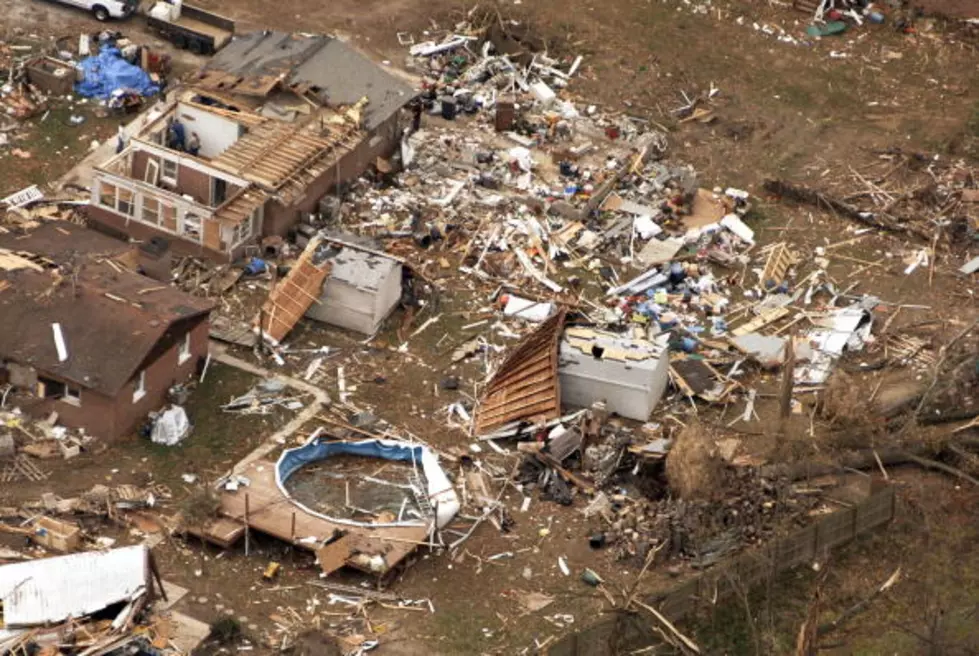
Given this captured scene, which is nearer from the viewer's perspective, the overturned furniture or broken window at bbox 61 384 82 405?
the overturned furniture

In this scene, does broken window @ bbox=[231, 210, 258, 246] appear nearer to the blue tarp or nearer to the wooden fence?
the blue tarp

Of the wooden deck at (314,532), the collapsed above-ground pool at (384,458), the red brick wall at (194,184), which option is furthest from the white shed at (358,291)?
the wooden deck at (314,532)

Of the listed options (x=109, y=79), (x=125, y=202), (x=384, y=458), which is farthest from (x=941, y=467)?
(x=109, y=79)

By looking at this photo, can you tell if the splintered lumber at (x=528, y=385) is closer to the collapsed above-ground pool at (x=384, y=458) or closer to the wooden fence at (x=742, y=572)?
the collapsed above-ground pool at (x=384, y=458)

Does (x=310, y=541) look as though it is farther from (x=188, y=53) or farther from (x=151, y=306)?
(x=188, y=53)

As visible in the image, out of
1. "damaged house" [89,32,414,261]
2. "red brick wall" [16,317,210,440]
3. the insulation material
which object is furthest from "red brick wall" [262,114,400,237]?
the insulation material

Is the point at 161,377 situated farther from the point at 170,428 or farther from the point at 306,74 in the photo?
the point at 306,74

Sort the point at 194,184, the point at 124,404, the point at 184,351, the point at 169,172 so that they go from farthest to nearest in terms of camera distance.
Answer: the point at 169,172 → the point at 194,184 → the point at 184,351 → the point at 124,404
